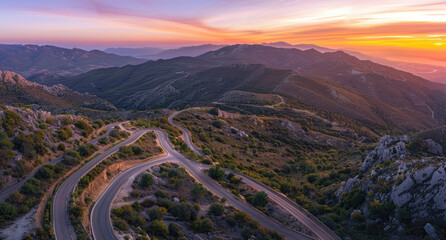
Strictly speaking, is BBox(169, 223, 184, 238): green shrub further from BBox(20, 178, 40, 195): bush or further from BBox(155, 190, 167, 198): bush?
BBox(20, 178, 40, 195): bush

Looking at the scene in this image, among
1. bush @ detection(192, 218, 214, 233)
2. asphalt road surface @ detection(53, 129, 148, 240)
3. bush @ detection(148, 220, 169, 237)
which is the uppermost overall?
asphalt road surface @ detection(53, 129, 148, 240)

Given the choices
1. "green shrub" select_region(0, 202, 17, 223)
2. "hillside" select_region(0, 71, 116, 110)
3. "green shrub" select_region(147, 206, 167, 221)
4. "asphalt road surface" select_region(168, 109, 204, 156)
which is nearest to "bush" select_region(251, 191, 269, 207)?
"green shrub" select_region(147, 206, 167, 221)

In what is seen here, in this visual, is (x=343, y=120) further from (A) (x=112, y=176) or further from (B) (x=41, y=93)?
(B) (x=41, y=93)

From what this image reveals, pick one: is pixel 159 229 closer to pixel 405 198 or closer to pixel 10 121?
pixel 10 121

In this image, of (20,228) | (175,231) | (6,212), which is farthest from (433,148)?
(6,212)

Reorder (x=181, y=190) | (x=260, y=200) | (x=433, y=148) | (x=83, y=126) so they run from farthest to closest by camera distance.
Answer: (x=433, y=148) → (x=83, y=126) → (x=260, y=200) → (x=181, y=190)
